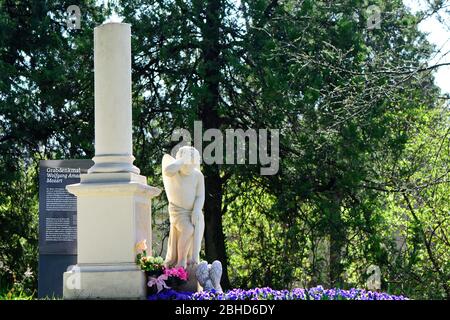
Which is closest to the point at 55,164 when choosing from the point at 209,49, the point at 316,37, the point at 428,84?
the point at 209,49

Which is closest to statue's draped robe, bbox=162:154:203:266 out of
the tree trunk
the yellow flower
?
the yellow flower

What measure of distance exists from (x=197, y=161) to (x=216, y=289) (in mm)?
2195

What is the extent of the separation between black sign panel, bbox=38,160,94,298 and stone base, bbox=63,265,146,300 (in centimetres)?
333

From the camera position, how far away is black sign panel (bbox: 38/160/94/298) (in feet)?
62.5

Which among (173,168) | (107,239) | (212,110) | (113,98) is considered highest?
(212,110)

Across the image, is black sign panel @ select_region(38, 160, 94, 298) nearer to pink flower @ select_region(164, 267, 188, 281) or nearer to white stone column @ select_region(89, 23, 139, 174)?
white stone column @ select_region(89, 23, 139, 174)

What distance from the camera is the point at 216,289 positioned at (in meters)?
16.2

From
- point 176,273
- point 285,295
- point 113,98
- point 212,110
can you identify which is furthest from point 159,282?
point 212,110

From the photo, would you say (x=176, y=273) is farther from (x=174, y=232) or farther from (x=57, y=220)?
(x=57, y=220)

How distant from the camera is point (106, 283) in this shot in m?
15.5

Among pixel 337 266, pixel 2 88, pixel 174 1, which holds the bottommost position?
pixel 337 266

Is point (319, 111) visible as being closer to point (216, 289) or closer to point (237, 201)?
point (237, 201)

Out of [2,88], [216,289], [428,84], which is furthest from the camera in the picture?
[428,84]

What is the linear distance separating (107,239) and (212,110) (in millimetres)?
8690
